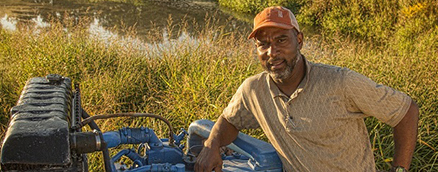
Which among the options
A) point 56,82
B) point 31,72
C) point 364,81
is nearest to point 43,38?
point 31,72

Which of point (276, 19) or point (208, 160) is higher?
point (276, 19)

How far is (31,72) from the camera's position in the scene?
5.83 metres

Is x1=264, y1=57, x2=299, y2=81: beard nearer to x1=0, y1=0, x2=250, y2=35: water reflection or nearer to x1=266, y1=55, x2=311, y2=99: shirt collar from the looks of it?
x1=266, y1=55, x2=311, y2=99: shirt collar

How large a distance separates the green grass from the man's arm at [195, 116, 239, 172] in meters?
1.69

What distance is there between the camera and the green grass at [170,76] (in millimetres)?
4484

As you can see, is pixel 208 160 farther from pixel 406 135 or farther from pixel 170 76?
pixel 170 76

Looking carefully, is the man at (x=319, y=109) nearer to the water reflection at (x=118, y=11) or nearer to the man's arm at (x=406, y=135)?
the man's arm at (x=406, y=135)

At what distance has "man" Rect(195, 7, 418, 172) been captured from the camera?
217cm

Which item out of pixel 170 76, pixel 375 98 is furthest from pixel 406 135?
pixel 170 76

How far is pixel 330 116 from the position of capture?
7.30 ft

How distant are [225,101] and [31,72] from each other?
8.10 feet

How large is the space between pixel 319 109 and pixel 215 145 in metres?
0.51

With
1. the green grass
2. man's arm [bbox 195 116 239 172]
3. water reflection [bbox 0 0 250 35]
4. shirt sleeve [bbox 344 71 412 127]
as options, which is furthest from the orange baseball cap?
water reflection [bbox 0 0 250 35]

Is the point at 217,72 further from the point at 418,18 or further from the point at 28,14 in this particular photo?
the point at 28,14
